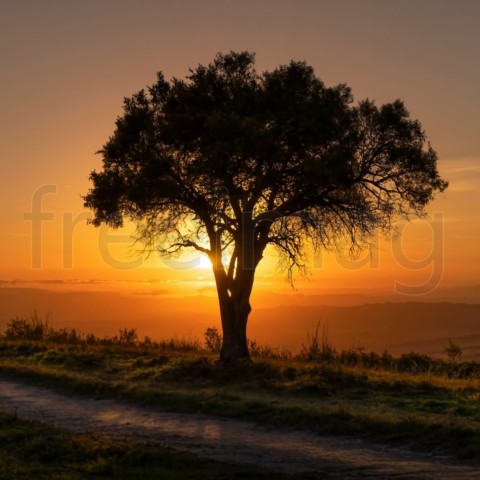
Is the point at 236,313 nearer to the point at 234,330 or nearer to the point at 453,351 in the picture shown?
the point at 234,330

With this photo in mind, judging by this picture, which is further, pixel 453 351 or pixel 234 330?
pixel 453 351

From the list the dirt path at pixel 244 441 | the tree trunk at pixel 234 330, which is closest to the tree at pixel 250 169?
the tree trunk at pixel 234 330

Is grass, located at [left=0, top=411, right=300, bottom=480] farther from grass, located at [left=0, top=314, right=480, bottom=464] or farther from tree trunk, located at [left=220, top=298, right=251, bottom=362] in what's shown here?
tree trunk, located at [left=220, top=298, right=251, bottom=362]

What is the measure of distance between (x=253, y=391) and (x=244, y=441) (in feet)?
21.4

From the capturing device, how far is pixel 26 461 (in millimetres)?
11828

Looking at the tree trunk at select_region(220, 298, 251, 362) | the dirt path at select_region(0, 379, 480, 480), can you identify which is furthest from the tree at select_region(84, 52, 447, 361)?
the dirt path at select_region(0, 379, 480, 480)

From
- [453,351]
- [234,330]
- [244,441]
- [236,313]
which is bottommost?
[244,441]

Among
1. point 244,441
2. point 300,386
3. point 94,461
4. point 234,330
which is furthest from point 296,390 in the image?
point 94,461

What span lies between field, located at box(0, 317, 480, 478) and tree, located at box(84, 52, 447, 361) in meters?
4.01

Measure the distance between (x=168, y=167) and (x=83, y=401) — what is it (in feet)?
34.1

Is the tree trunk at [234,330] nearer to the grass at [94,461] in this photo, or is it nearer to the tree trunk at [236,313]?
the tree trunk at [236,313]

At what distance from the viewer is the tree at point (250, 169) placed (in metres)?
26.2

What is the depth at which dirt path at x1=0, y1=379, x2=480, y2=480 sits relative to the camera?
11.6 metres

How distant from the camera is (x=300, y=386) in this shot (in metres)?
20.0
